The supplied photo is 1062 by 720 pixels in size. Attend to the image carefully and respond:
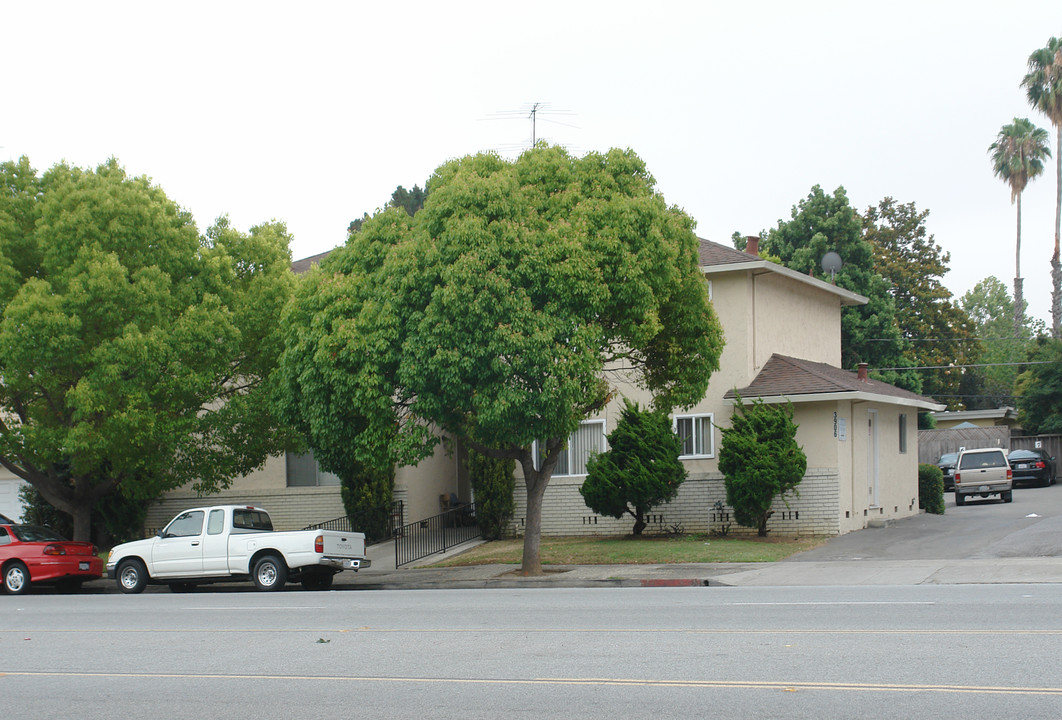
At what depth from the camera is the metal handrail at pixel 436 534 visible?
24.9 metres

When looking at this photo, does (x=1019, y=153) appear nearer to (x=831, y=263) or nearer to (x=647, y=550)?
(x=831, y=263)

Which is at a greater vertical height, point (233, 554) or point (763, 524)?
point (763, 524)

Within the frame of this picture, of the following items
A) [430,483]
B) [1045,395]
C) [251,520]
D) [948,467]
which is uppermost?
[1045,395]

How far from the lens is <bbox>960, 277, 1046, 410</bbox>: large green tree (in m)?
63.8

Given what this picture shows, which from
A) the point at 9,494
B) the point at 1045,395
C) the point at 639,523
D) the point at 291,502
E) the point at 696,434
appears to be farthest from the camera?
the point at 1045,395

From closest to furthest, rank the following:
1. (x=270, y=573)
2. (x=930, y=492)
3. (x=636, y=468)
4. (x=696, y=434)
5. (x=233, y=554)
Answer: (x=270, y=573)
(x=233, y=554)
(x=636, y=468)
(x=696, y=434)
(x=930, y=492)

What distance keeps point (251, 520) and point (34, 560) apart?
483cm

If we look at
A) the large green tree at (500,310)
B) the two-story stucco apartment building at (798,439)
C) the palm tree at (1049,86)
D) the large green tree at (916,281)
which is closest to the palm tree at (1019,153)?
the palm tree at (1049,86)

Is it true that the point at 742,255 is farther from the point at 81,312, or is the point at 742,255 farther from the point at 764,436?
the point at 81,312

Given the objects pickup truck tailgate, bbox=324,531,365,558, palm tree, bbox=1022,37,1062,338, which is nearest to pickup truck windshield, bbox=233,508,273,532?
pickup truck tailgate, bbox=324,531,365,558

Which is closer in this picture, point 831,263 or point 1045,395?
point 831,263

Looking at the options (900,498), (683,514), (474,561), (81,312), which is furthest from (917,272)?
(81,312)

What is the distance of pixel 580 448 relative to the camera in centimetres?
2658

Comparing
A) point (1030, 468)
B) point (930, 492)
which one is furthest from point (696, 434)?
point (1030, 468)
